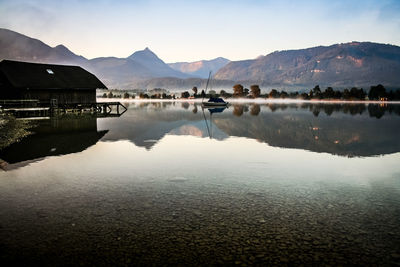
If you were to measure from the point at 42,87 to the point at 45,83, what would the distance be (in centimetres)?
133

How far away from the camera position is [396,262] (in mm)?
5645

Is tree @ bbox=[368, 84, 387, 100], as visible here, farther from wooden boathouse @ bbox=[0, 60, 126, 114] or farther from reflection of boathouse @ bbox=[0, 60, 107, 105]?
wooden boathouse @ bbox=[0, 60, 126, 114]

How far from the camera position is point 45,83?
156 feet

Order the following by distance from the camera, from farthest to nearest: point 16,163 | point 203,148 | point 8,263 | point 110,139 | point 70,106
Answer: point 70,106
point 110,139
point 203,148
point 16,163
point 8,263

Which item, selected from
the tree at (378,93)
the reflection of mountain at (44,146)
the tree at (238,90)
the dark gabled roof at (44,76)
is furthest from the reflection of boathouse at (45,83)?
the tree at (238,90)

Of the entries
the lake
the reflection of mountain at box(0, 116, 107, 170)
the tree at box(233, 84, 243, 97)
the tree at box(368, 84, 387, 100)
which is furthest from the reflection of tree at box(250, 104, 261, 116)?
the tree at box(233, 84, 243, 97)

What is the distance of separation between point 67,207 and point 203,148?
1086 centimetres

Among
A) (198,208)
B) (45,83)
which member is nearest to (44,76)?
(45,83)

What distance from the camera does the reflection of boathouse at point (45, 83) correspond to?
45594 millimetres

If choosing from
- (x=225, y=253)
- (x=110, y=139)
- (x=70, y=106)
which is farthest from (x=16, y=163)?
(x=70, y=106)

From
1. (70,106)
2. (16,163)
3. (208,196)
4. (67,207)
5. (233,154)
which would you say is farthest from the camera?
(70,106)

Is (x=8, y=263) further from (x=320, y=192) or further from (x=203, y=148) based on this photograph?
(x=203, y=148)

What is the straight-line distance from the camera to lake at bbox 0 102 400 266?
5934 millimetres

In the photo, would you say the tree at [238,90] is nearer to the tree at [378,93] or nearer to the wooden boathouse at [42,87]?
the tree at [378,93]
